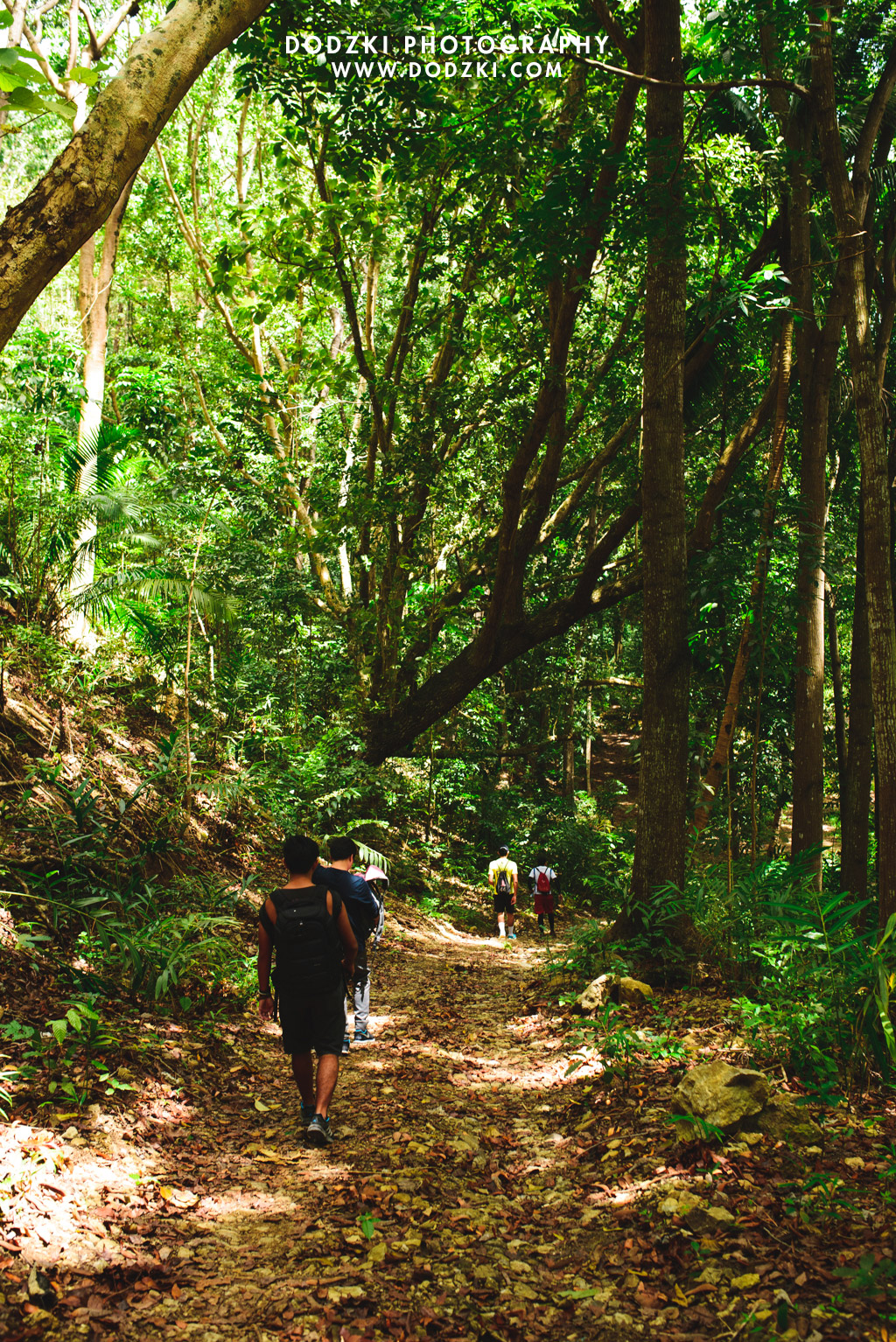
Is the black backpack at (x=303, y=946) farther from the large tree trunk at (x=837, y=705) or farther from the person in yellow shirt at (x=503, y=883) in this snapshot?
the large tree trunk at (x=837, y=705)

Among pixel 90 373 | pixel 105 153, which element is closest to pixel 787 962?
pixel 105 153

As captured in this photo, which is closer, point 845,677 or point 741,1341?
point 741,1341

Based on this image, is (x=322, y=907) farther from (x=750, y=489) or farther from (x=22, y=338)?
(x=22, y=338)

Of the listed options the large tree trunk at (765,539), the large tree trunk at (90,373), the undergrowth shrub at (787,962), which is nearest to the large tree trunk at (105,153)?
the undergrowth shrub at (787,962)

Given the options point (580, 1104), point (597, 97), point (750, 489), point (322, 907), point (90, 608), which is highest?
point (597, 97)

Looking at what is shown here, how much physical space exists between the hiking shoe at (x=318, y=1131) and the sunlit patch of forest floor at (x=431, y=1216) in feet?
0.20

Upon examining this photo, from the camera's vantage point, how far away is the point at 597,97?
10.0m

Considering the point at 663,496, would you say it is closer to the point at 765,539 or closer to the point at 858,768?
the point at 765,539

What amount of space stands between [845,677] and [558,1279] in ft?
77.5

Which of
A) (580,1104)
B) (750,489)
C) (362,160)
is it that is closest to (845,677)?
→ (750,489)

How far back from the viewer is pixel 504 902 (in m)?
13.9

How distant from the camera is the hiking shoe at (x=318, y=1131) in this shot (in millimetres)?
4219

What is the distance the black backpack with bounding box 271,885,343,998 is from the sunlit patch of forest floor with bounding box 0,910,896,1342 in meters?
0.83

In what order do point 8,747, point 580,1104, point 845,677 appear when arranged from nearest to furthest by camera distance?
point 580,1104 < point 8,747 < point 845,677
